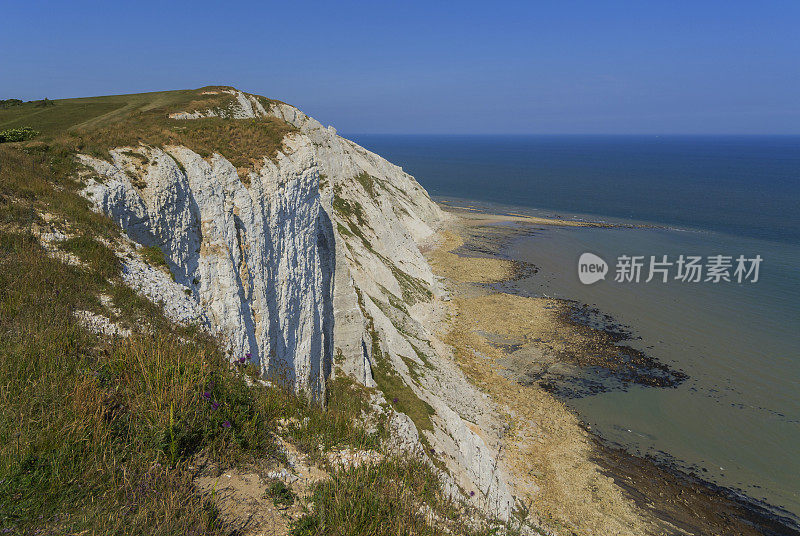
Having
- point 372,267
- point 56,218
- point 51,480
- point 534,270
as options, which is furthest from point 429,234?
point 51,480

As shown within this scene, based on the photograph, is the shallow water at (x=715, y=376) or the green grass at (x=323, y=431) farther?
the shallow water at (x=715, y=376)

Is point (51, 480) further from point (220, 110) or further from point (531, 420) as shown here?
point (220, 110)

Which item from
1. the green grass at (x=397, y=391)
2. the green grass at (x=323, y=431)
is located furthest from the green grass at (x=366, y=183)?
the green grass at (x=323, y=431)

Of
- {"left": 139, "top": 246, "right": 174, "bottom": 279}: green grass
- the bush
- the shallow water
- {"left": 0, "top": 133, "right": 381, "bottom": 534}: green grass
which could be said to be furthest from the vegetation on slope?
the shallow water

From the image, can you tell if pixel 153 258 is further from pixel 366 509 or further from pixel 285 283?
pixel 366 509

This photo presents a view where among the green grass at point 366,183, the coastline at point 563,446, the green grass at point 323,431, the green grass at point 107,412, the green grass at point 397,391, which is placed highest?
the green grass at point 366,183

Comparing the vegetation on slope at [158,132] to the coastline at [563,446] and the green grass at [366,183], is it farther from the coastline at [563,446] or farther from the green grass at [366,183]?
the green grass at [366,183]

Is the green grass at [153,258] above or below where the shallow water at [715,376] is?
above
